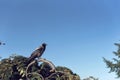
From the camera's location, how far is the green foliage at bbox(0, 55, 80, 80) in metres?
10.6

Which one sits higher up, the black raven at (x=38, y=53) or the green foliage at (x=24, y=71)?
the black raven at (x=38, y=53)

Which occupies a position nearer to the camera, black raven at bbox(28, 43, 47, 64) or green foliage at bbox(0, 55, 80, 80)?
green foliage at bbox(0, 55, 80, 80)

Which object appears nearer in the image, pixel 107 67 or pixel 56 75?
pixel 56 75

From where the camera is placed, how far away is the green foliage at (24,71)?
34.9 ft

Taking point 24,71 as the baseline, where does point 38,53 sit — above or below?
above

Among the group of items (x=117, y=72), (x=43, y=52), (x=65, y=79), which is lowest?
(x=65, y=79)

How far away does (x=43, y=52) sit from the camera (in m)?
12.0

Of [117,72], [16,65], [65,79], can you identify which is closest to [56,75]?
[65,79]

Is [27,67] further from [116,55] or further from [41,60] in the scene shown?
[116,55]

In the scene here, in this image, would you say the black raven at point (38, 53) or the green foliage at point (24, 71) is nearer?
the green foliage at point (24, 71)

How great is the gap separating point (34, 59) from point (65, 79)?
100 cm

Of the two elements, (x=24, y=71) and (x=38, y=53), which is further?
(x=38, y=53)

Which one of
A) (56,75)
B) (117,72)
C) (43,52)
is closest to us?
(56,75)

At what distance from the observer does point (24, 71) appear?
10.8m
